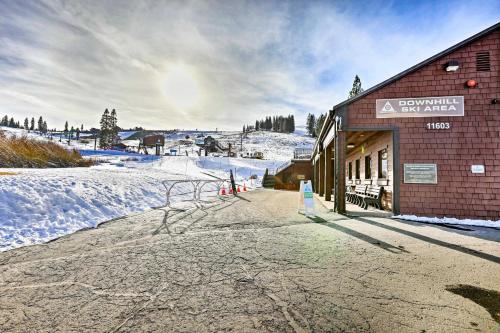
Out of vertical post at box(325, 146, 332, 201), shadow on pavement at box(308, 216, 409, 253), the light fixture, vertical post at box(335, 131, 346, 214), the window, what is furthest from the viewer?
vertical post at box(325, 146, 332, 201)

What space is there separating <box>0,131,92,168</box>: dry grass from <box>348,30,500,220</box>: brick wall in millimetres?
17024

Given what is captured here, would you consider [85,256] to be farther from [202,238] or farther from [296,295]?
[296,295]

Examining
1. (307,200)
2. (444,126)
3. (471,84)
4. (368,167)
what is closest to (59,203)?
(307,200)

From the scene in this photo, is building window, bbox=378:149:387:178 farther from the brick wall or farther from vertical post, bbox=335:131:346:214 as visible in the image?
vertical post, bbox=335:131:346:214

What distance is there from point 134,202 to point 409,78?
36.5ft

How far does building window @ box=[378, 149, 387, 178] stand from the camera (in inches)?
470

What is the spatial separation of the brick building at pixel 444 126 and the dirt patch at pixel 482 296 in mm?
6595

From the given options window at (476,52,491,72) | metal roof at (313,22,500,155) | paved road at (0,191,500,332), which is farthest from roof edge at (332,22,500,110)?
paved road at (0,191,500,332)

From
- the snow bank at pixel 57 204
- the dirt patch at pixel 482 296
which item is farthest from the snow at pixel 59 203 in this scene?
the dirt patch at pixel 482 296

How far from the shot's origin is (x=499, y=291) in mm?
3439

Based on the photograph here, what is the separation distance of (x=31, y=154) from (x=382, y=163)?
1810 centimetres

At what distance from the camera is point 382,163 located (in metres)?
12.4

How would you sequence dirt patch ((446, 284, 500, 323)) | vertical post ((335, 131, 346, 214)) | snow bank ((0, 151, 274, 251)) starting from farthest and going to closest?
vertical post ((335, 131, 346, 214))
snow bank ((0, 151, 274, 251))
dirt patch ((446, 284, 500, 323))

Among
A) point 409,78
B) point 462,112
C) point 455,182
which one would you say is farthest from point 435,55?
point 455,182
